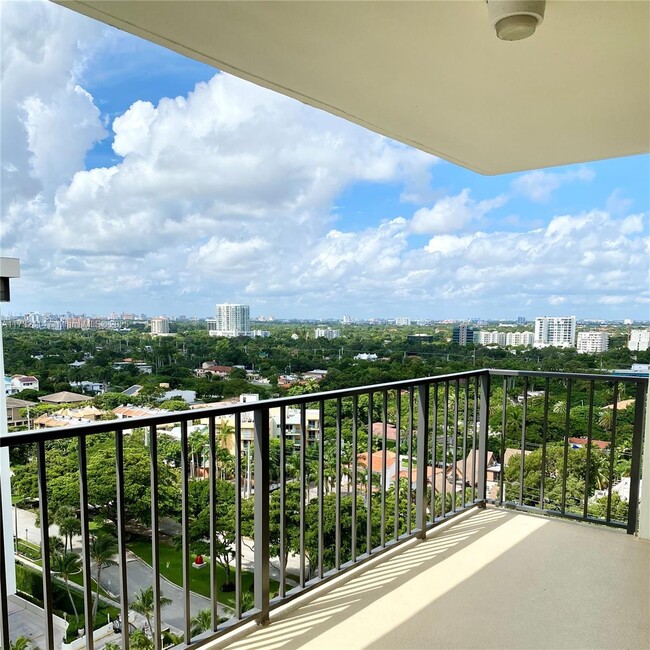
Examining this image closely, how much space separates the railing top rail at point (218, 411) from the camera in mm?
1359

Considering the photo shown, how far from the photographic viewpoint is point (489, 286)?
16781 mm

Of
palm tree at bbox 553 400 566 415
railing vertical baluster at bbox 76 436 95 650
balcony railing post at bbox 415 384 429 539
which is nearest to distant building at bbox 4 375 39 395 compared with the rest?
railing vertical baluster at bbox 76 436 95 650

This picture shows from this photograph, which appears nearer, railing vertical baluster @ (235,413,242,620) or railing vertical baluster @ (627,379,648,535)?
railing vertical baluster @ (235,413,242,620)

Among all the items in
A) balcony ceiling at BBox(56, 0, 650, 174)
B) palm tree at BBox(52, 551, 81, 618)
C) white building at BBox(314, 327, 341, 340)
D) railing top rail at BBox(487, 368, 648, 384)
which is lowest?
palm tree at BBox(52, 551, 81, 618)

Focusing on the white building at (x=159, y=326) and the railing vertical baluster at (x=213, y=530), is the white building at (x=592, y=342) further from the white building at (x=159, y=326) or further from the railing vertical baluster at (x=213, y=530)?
the white building at (x=159, y=326)

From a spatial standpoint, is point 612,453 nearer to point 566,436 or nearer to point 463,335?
point 566,436

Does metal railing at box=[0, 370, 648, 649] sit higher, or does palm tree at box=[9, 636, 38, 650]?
metal railing at box=[0, 370, 648, 649]

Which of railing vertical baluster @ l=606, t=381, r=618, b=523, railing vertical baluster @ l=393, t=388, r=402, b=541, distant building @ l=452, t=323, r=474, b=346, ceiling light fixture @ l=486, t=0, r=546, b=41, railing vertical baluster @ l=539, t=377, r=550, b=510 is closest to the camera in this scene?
ceiling light fixture @ l=486, t=0, r=546, b=41

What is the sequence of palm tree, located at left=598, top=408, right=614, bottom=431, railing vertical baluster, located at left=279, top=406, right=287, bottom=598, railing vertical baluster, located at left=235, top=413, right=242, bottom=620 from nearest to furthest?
railing vertical baluster, located at left=235, top=413, right=242, bottom=620
railing vertical baluster, located at left=279, top=406, right=287, bottom=598
palm tree, located at left=598, top=408, right=614, bottom=431

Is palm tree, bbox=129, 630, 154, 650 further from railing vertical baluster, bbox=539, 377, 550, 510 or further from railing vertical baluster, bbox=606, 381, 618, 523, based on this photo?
railing vertical baluster, bbox=606, 381, 618, 523

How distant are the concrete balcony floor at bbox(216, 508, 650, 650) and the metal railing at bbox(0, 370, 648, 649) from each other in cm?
11

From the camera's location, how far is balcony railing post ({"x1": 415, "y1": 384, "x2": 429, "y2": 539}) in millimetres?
2836

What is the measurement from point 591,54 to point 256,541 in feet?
7.40

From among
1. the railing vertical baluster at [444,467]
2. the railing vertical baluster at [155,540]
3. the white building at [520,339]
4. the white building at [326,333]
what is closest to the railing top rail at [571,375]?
the railing vertical baluster at [444,467]
